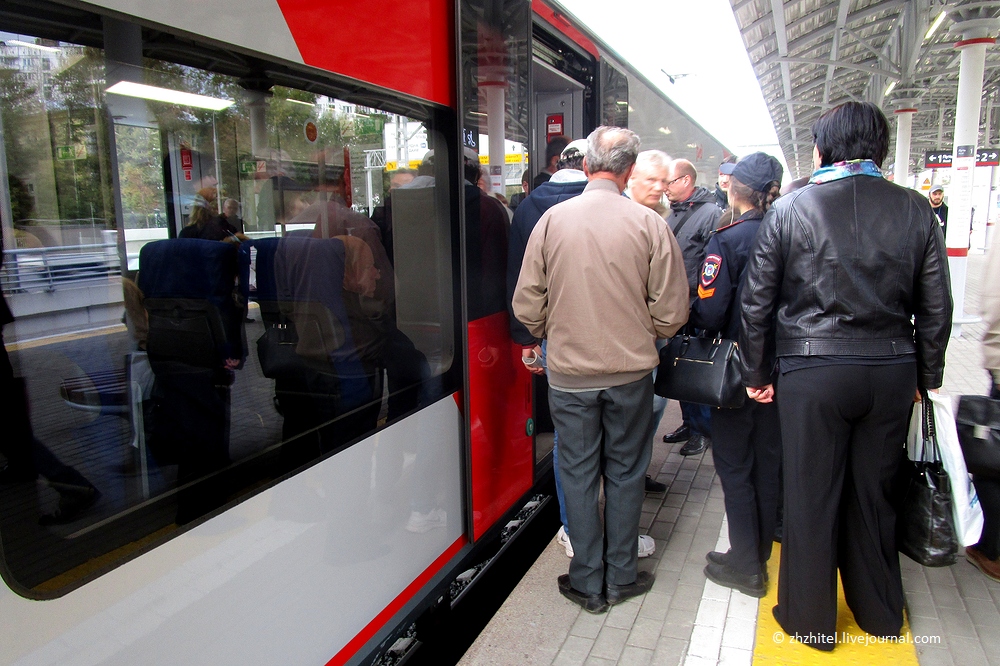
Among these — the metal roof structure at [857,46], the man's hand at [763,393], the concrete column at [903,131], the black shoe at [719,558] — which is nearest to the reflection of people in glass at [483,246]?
the man's hand at [763,393]

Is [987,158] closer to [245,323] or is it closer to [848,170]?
[848,170]

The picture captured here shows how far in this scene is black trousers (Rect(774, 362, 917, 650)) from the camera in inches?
95.8

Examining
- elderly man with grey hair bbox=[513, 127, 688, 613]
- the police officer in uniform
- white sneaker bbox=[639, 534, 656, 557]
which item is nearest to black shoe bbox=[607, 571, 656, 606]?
elderly man with grey hair bbox=[513, 127, 688, 613]

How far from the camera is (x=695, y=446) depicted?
5.05 m

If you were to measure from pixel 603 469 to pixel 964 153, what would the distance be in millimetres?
10212

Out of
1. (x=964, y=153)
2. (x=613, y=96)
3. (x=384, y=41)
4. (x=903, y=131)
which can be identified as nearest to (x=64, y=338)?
(x=384, y=41)

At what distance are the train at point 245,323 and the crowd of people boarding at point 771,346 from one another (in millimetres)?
434

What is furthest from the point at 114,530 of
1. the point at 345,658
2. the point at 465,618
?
the point at 465,618

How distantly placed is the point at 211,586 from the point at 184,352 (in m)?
0.61

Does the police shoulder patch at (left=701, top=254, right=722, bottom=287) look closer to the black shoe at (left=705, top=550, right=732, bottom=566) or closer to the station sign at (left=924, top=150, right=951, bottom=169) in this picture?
the black shoe at (left=705, top=550, right=732, bottom=566)

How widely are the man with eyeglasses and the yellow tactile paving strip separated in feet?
5.26

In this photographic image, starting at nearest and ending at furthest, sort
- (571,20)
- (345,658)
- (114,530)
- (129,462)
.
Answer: (114,530), (129,462), (345,658), (571,20)

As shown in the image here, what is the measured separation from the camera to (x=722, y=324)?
301 centimetres

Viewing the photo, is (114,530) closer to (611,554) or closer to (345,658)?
(345,658)
